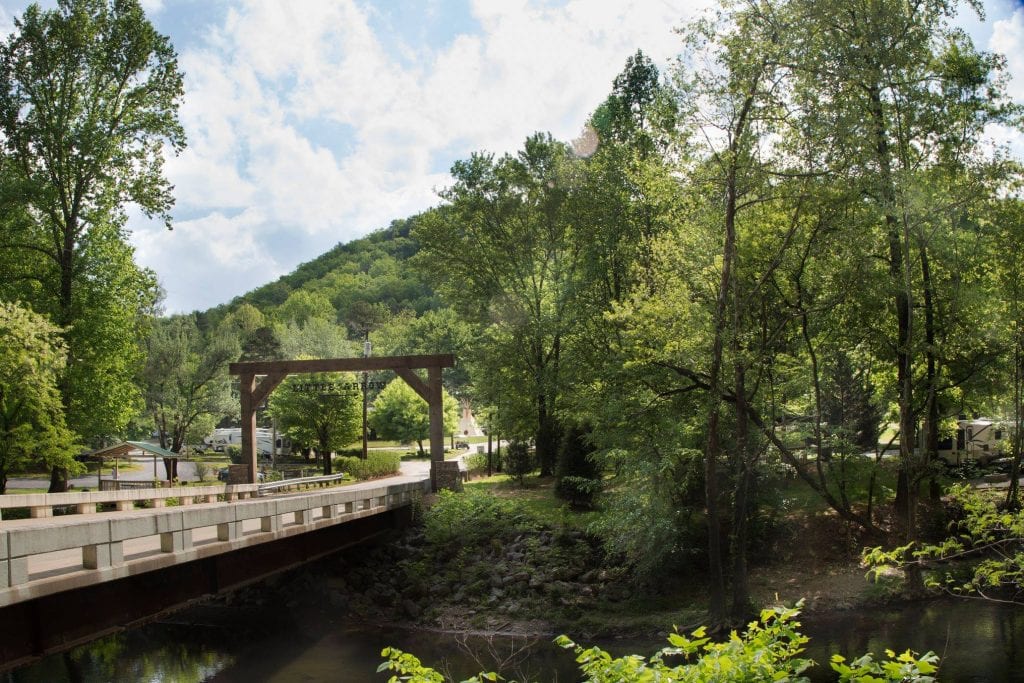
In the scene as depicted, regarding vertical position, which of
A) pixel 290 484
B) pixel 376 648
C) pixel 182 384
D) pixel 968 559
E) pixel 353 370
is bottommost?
pixel 376 648

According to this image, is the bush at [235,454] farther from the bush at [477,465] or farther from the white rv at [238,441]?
the bush at [477,465]

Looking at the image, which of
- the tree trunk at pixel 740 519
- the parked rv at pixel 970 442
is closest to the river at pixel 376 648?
the tree trunk at pixel 740 519

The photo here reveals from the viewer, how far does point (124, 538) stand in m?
9.35

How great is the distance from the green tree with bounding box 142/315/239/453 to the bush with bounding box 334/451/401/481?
44.3 feet

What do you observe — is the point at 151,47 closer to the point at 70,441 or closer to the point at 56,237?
the point at 56,237

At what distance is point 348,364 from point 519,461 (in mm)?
6294

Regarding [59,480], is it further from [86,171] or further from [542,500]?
[542,500]

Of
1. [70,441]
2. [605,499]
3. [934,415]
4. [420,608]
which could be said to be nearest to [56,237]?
[70,441]

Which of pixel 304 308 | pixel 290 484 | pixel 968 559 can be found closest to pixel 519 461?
pixel 290 484

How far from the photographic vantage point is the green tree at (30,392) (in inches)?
651

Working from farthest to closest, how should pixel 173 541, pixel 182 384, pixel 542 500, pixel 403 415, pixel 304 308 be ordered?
pixel 304 308, pixel 403 415, pixel 182 384, pixel 542 500, pixel 173 541

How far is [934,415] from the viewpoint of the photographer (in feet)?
66.4

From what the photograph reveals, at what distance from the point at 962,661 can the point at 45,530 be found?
42.0ft

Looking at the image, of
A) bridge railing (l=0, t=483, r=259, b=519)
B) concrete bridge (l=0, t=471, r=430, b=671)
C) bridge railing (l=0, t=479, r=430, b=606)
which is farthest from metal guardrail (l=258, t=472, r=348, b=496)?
bridge railing (l=0, t=479, r=430, b=606)
